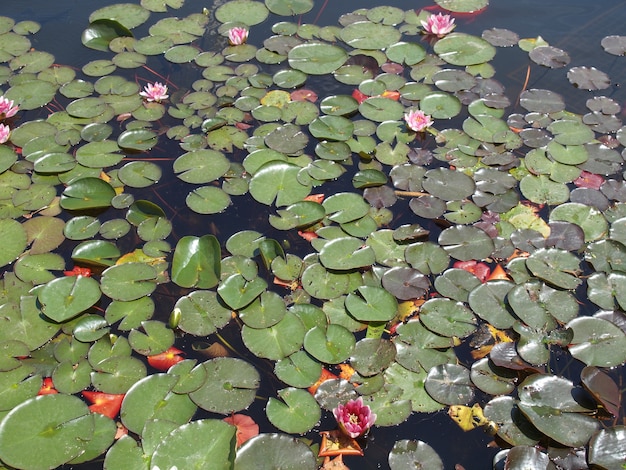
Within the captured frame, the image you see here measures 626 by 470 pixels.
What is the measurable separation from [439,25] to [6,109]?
12.9 ft

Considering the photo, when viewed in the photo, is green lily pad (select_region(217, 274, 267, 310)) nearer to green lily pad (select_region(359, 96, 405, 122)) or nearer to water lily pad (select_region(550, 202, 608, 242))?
green lily pad (select_region(359, 96, 405, 122))

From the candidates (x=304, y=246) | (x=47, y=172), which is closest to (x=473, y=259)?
(x=304, y=246)

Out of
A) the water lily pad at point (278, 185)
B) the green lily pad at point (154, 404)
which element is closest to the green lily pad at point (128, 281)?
the green lily pad at point (154, 404)

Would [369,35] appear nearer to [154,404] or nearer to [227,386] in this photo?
[227,386]

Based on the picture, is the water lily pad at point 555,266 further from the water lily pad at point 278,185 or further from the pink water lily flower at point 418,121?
the water lily pad at point 278,185

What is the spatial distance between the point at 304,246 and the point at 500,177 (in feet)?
5.18

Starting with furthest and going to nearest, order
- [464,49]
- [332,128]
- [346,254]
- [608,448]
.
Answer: [464,49], [332,128], [346,254], [608,448]

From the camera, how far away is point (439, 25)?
545cm

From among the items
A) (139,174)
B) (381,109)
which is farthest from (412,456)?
(381,109)

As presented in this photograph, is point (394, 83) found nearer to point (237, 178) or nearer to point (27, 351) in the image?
point (237, 178)

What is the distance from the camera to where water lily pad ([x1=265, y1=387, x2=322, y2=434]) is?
2.88m

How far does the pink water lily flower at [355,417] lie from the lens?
280 cm

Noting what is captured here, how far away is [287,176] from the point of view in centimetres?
412

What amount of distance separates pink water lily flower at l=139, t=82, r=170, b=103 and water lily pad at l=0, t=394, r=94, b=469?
272 cm
